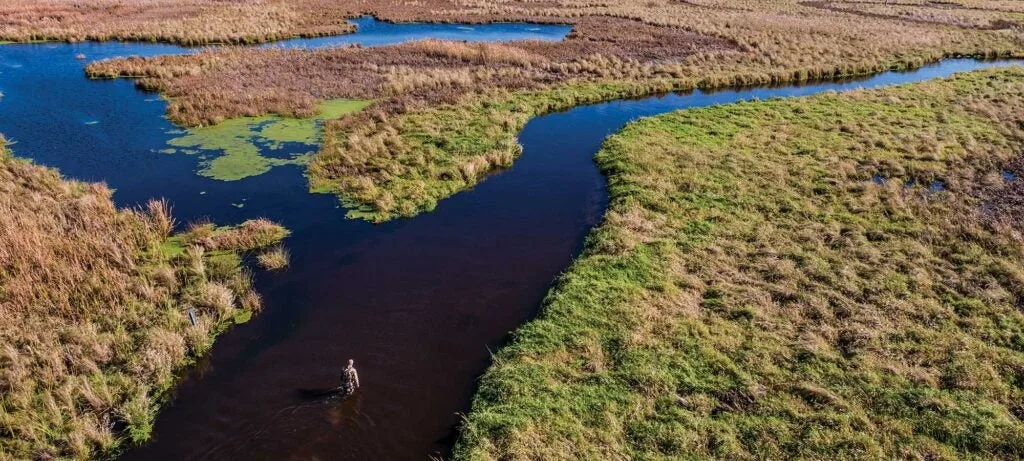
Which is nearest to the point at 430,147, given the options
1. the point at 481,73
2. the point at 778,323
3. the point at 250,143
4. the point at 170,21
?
the point at 250,143

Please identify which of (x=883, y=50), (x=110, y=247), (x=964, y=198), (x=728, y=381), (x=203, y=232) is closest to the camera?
(x=728, y=381)

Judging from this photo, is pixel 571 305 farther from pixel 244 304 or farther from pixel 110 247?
pixel 110 247

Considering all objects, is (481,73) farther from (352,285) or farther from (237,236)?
(352,285)

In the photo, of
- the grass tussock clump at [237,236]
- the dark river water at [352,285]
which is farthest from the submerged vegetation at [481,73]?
the grass tussock clump at [237,236]

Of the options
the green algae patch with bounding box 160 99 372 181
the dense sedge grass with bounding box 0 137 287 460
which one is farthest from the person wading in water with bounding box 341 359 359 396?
the green algae patch with bounding box 160 99 372 181

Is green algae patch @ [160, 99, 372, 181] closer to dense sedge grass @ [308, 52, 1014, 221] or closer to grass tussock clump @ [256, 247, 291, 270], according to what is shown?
dense sedge grass @ [308, 52, 1014, 221]

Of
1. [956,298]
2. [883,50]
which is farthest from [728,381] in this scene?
[883,50]
